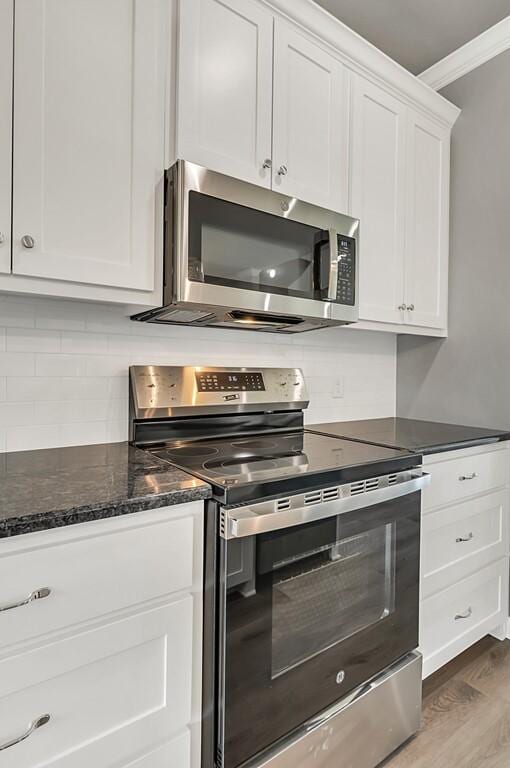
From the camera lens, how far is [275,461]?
137cm

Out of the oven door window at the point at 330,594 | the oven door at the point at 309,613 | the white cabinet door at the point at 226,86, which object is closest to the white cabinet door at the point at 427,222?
the white cabinet door at the point at 226,86

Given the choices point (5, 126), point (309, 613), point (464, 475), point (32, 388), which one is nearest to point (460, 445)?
point (464, 475)

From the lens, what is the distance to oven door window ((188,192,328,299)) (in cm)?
134

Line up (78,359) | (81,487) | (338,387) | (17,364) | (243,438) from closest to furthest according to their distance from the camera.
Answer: (81,487) → (17,364) → (78,359) → (243,438) → (338,387)

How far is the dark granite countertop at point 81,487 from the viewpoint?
88cm

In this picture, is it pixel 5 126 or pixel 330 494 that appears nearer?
pixel 5 126

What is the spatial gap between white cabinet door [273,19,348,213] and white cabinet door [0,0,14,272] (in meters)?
0.81

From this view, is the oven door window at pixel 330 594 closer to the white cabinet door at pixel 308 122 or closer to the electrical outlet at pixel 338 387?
the electrical outlet at pixel 338 387

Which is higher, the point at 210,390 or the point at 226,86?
the point at 226,86

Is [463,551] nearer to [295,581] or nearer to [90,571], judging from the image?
[295,581]

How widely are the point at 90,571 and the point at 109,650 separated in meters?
0.18

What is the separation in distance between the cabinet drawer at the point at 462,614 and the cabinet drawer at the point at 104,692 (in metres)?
1.03

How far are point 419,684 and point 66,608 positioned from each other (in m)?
1.26

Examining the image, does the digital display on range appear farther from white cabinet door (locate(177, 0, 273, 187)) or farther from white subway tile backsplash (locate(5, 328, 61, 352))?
white cabinet door (locate(177, 0, 273, 187))
